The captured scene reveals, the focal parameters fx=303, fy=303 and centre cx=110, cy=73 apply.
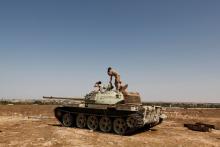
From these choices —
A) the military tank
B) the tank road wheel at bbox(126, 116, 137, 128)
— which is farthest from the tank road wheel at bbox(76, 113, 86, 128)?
the tank road wheel at bbox(126, 116, 137, 128)

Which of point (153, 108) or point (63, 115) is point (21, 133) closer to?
point (63, 115)

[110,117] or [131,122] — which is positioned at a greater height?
[110,117]

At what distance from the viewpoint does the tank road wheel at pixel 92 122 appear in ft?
68.6

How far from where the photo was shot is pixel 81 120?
21.9 metres

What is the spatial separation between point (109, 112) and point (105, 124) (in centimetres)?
95

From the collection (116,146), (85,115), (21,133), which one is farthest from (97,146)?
(85,115)

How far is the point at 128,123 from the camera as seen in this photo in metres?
18.7

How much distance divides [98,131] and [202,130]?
24.5ft

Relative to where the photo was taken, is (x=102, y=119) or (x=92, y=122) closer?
(x=102, y=119)

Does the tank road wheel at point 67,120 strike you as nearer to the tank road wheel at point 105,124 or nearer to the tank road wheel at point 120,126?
the tank road wheel at point 105,124

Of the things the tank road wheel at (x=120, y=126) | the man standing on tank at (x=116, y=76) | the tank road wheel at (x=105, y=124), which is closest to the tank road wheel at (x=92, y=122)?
the tank road wheel at (x=105, y=124)

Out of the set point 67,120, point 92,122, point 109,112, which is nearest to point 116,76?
point 109,112

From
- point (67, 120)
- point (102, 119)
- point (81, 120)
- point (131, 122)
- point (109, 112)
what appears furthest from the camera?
point (67, 120)

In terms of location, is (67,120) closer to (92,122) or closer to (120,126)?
(92,122)
